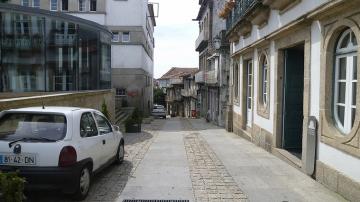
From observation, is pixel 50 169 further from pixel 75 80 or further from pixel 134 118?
pixel 134 118

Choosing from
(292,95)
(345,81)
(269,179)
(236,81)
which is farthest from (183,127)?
(345,81)

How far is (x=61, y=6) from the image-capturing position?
1395 inches

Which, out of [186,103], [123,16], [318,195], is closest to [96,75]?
[318,195]

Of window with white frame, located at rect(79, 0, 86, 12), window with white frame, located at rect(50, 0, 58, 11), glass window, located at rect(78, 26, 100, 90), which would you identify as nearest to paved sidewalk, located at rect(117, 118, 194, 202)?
glass window, located at rect(78, 26, 100, 90)

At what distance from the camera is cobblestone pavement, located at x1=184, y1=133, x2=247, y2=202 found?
21.9 ft

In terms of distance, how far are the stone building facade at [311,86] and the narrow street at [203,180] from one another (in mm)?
478

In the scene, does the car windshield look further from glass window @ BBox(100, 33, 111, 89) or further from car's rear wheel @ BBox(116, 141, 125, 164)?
glass window @ BBox(100, 33, 111, 89)

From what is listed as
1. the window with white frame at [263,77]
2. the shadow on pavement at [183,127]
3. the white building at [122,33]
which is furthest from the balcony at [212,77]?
the window with white frame at [263,77]

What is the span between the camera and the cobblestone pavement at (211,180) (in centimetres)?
667

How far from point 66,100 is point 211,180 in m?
5.92

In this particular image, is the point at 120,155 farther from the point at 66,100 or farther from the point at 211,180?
the point at 66,100

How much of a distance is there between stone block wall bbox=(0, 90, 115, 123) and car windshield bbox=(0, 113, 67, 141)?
1273 millimetres

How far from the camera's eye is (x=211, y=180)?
7.82m

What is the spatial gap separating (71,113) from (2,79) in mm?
9320
